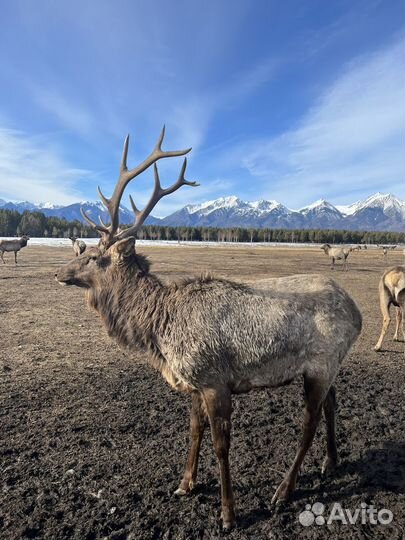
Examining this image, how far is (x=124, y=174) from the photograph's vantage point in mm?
5859

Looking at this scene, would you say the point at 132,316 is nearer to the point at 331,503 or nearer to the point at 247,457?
the point at 247,457

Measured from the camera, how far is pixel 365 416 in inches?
245

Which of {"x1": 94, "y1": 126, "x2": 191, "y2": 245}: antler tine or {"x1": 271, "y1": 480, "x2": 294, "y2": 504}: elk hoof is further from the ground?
{"x1": 94, "y1": 126, "x2": 191, "y2": 245}: antler tine

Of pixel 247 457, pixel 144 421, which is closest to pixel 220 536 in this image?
pixel 247 457

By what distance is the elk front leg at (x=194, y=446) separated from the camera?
446 centimetres

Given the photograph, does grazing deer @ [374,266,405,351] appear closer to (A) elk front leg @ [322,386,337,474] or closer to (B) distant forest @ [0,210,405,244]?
(A) elk front leg @ [322,386,337,474]

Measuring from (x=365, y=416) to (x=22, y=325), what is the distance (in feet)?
33.8

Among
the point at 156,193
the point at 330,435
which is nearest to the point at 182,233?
the point at 156,193

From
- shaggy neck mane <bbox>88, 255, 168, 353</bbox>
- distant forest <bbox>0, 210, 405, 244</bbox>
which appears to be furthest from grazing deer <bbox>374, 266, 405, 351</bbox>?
distant forest <bbox>0, 210, 405, 244</bbox>

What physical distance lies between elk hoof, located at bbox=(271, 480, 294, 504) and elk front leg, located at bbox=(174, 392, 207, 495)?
40.1 inches

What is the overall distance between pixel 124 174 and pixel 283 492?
5093mm

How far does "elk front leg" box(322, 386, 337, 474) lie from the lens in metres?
4.93
